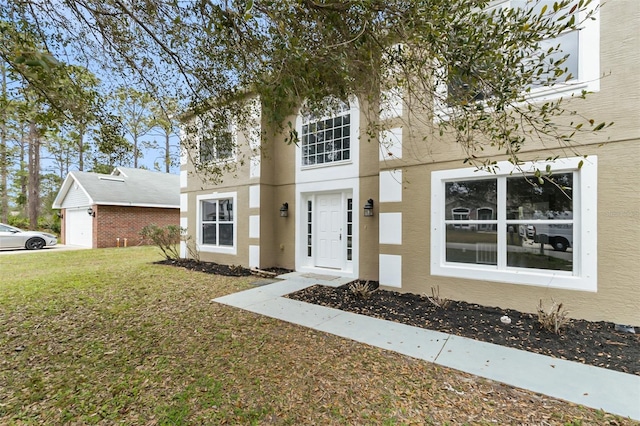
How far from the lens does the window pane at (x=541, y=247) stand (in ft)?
14.7

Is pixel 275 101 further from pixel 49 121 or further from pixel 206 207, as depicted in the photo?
pixel 206 207

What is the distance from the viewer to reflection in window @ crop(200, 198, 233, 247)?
9.45 meters

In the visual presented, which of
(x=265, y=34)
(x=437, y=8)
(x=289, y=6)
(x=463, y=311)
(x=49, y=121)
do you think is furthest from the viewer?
(x=463, y=311)

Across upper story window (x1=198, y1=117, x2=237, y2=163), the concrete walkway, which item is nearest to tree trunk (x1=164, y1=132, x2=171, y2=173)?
upper story window (x1=198, y1=117, x2=237, y2=163)

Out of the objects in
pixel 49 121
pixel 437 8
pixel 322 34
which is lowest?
pixel 49 121

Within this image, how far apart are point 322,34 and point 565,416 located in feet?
15.5

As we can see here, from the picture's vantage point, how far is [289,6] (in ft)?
10.8

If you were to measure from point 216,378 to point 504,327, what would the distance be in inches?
159

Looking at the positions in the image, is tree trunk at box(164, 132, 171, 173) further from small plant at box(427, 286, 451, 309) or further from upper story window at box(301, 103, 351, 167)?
small plant at box(427, 286, 451, 309)

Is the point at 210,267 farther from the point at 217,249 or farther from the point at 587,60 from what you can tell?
the point at 587,60

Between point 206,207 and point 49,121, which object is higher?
point 49,121

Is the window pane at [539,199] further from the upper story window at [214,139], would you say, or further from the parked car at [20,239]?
the parked car at [20,239]

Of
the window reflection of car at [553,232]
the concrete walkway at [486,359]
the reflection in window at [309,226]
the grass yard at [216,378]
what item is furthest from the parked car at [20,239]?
the window reflection of car at [553,232]

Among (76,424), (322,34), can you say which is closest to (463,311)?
(322,34)
